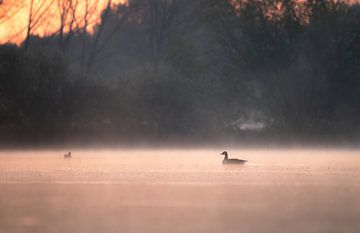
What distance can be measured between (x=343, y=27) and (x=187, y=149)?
1153cm

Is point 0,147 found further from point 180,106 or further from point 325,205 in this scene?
point 325,205

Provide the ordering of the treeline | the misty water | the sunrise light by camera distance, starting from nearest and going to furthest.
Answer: the misty water, the treeline, the sunrise light

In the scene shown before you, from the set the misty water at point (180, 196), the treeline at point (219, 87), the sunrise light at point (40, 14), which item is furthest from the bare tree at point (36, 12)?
the misty water at point (180, 196)

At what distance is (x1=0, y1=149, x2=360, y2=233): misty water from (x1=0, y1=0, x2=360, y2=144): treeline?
12.6 metres

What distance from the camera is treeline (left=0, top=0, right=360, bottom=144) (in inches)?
2012

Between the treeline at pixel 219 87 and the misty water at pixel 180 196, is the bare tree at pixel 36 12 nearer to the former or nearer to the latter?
the treeline at pixel 219 87

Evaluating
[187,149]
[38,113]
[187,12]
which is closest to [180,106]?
[187,149]

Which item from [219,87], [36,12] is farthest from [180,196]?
[36,12]

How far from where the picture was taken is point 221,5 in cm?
5722

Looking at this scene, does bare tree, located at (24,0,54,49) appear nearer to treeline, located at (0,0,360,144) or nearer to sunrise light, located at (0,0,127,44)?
sunrise light, located at (0,0,127,44)

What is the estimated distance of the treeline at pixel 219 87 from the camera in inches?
2012

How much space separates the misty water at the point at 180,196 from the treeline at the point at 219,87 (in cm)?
Result: 1260

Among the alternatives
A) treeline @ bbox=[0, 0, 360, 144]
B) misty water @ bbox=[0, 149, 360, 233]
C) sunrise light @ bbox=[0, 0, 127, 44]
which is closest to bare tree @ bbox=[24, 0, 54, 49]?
sunrise light @ bbox=[0, 0, 127, 44]

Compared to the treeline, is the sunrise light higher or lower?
higher
